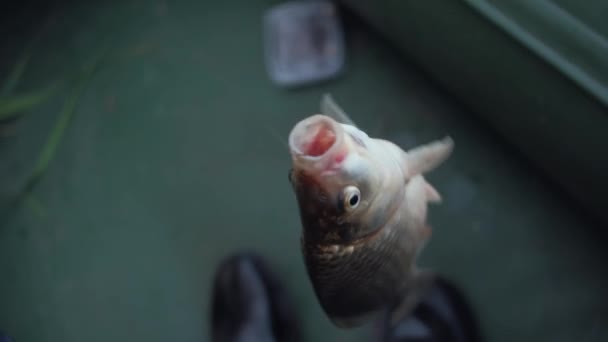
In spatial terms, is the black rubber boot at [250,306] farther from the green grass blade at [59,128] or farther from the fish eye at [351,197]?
the fish eye at [351,197]

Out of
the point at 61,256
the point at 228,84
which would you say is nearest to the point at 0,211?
the point at 61,256

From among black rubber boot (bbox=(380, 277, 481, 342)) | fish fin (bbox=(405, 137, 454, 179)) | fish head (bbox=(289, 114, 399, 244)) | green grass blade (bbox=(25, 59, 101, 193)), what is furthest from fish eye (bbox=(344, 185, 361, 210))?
green grass blade (bbox=(25, 59, 101, 193))

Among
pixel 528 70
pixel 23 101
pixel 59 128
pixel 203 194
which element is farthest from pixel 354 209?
pixel 23 101

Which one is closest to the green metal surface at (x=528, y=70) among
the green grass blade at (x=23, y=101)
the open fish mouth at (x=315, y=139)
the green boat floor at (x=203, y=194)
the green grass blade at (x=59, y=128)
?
the green boat floor at (x=203, y=194)

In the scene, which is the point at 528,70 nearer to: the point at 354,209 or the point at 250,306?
the point at 354,209

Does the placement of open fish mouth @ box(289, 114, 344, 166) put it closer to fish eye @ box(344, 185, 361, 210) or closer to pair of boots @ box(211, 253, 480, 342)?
fish eye @ box(344, 185, 361, 210)

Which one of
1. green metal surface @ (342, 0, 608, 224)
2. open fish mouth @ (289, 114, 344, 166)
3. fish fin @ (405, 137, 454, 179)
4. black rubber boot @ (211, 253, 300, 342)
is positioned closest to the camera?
open fish mouth @ (289, 114, 344, 166)

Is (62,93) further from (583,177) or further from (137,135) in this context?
(583,177)

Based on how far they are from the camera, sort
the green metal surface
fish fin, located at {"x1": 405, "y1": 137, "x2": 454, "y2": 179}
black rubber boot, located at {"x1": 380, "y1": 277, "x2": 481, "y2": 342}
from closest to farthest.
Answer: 1. fish fin, located at {"x1": 405, "y1": 137, "x2": 454, "y2": 179}
2. the green metal surface
3. black rubber boot, located at {"x1": 380, "y1": 277, "x2": 481, "y2": 342}
